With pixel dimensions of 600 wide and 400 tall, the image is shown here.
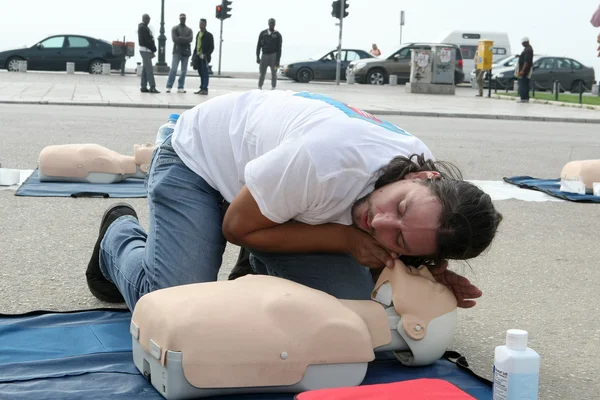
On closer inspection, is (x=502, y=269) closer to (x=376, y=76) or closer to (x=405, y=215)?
(x=405, y=215)

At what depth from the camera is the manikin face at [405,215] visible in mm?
2736

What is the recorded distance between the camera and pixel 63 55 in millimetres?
27266

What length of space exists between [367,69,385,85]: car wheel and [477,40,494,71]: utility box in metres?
4.78

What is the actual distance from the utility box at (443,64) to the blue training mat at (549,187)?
54.9 ft

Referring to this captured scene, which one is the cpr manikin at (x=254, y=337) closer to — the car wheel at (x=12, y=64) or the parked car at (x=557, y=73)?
the car wheel at (x=12, y=64)

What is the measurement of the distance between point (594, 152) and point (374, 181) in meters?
8.85

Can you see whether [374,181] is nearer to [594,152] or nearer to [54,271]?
[54,271]

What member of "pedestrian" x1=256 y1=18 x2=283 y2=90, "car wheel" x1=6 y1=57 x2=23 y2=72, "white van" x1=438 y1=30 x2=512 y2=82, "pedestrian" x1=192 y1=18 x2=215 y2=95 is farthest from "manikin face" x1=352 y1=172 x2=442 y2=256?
"white van" x1=438 y1=30 x2=512 y2=82

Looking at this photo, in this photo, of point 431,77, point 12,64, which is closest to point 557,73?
point 431,77

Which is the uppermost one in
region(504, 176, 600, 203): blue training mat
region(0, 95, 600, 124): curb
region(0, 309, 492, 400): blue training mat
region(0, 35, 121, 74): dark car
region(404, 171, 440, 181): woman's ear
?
region(0, 35, 121, 74): dark car

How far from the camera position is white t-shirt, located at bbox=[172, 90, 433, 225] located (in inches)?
110

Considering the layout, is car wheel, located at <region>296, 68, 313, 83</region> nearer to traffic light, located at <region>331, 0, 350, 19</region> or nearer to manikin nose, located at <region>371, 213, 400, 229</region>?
traffic light, located at <region>331, 0, 350, 19</region>

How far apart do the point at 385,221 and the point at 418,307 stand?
0.40 meters

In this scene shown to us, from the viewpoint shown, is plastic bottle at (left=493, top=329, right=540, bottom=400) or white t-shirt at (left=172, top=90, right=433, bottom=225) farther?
white t-shirt at (left=172, top=90, right=433, bottom=225)
